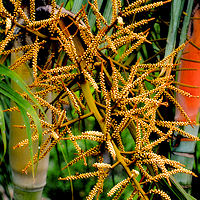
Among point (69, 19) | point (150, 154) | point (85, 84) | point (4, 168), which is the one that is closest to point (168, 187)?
point (150, 154)

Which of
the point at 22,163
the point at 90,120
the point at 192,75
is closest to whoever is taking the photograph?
the point at 22,163

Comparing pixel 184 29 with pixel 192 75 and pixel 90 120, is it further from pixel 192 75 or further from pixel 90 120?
pixel 90 120

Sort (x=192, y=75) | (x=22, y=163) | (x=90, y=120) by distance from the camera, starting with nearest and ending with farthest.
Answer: (x=22, y=163) → (x=192, y=75) → (x=90, y=120)

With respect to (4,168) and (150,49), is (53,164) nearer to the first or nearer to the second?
(4,168)

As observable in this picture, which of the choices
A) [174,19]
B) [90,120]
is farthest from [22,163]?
[90,120]

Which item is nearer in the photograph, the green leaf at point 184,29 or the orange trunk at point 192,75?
the green leaf at point 184,29

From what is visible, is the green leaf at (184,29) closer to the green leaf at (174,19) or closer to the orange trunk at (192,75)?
the green leaf at (174,19)

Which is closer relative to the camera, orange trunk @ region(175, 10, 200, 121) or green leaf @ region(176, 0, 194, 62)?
green leaf @ region(176, 0, 194, 62)

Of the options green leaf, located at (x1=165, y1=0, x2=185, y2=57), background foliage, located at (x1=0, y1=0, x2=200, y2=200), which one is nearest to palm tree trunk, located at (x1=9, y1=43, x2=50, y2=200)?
background foliage, located at (x1=0, y1=0, x2=200, y2=200)

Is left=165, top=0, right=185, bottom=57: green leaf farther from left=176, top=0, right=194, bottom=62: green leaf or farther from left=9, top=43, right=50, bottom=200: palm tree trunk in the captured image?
left=9, top=43, right=50, bottom=200: palm tree trunk

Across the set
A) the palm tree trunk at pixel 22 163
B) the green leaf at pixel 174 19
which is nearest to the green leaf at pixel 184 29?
the green leaf at pixel 174 19

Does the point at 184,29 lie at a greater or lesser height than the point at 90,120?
greater
